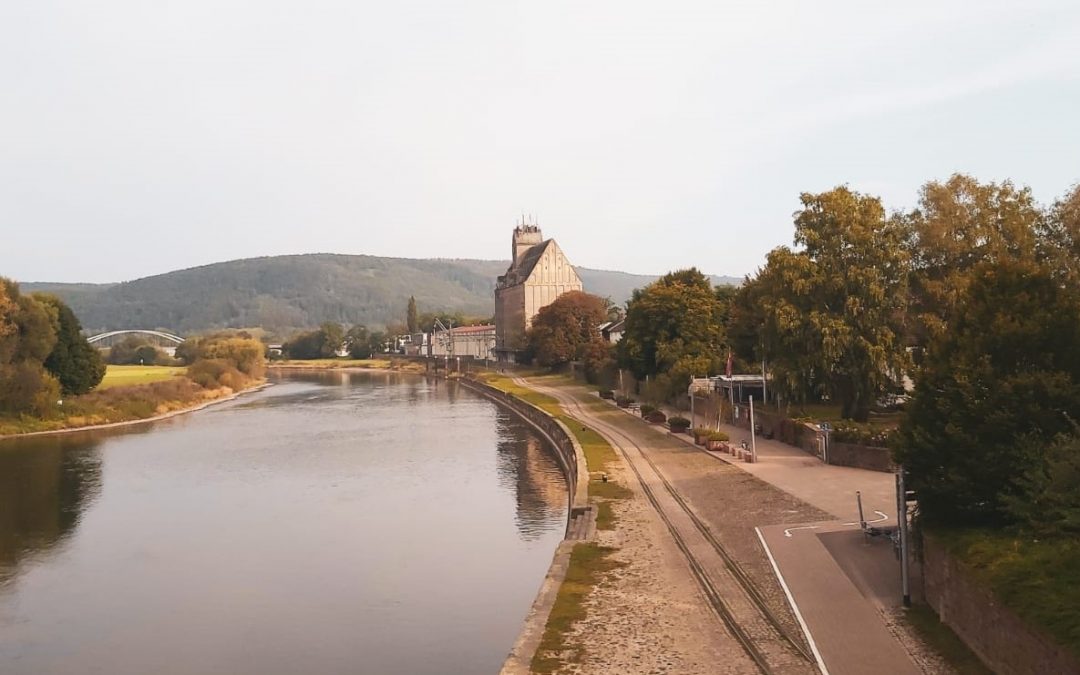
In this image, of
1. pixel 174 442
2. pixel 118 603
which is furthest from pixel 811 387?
pixel 174 442

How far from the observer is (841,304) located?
39781 mm

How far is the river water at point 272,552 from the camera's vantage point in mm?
21062

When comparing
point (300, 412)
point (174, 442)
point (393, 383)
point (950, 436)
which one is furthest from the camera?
point (393, 383)

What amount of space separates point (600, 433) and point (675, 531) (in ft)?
79.4

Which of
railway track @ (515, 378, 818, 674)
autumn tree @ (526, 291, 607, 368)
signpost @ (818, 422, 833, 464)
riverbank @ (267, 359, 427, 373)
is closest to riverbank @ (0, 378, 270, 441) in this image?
autumn tree @ (526, 291, 607, 368)

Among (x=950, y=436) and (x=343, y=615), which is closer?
(x=950, y=436)

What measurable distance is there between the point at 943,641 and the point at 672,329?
53.3 m

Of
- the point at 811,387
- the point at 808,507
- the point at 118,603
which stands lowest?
the point at 118,603

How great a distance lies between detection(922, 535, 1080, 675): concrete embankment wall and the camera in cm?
1224

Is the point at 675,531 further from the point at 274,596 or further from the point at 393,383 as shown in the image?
the point at 393,383

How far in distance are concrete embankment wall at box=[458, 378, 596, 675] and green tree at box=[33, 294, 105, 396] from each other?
36.3 metres

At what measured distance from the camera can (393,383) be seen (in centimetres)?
12825

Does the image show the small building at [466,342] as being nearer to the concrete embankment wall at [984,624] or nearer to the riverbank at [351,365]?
the riverbank at [351,365]

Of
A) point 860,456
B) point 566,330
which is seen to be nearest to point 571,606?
point 860,456
